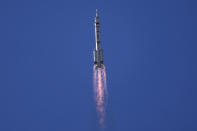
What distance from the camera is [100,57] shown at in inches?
4993

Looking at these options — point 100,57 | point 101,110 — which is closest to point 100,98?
point 101,110

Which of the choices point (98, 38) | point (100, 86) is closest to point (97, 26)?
point (98, 38)

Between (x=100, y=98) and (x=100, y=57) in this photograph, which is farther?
(x=100, y=98)

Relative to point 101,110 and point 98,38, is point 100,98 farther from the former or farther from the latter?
point 98,38

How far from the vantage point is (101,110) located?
13488 centimetres

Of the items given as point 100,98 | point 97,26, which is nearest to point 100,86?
point 100,98

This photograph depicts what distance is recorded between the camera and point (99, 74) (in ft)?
431

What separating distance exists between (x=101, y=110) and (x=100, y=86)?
326 cm

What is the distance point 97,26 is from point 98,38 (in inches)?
61.0

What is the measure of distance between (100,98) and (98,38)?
34.2 ft

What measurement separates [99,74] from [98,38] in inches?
218

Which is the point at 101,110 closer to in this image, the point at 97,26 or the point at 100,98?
the point at 100,98

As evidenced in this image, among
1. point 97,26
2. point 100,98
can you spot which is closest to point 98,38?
point 97,26

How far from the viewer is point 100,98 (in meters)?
135
